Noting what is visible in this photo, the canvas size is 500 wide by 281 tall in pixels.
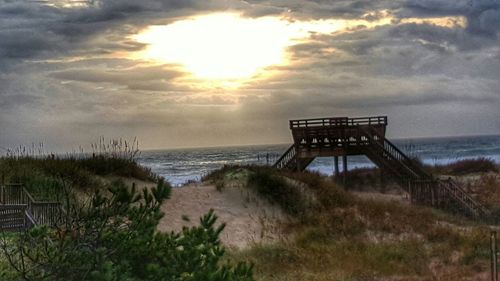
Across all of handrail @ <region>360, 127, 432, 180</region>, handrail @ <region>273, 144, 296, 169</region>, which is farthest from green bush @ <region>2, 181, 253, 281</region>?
handrail @ <region>273, 144, 296, 169</region>

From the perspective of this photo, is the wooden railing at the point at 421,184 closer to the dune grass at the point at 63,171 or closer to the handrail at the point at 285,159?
the handrail at the point at 285,159

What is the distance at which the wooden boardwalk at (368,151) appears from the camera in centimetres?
3688

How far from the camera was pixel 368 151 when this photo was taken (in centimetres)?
4022

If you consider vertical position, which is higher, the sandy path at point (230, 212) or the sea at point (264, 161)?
the sandy path at point (230, 212)

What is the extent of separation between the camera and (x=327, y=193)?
30.8 meters

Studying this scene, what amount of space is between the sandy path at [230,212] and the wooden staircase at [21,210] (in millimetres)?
5475

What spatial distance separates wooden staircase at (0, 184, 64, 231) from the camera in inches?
737

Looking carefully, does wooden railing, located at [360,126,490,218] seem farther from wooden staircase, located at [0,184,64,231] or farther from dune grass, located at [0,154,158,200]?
wooden staircase, located at [0,184,64,231]

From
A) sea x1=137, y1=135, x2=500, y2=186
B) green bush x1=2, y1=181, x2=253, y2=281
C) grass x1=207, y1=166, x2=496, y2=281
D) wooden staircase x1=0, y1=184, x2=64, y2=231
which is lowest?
sea x1=137, y1=135, x2=500, y2=186

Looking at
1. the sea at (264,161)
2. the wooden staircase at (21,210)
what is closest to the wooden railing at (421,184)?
the sea at (264,161)

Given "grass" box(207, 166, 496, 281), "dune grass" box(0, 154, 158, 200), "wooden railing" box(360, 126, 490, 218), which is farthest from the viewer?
"wooden railing" box(360, 126, 490, 218)

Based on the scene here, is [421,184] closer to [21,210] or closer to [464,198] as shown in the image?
[464,198]

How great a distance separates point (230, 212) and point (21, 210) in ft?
36.7

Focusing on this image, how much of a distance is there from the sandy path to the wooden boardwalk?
424 inches
